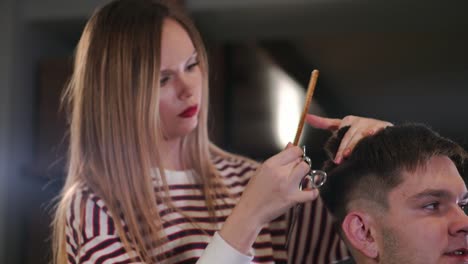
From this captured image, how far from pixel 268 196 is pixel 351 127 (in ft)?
0.89

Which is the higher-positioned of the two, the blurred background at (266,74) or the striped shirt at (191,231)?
the blurred background at (266,74)

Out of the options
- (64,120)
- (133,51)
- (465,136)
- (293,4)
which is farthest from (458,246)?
(64,120)

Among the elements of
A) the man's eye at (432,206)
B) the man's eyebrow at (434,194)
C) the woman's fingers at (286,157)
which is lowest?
the man's eye at (432,206)

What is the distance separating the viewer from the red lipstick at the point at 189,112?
4.57 ft

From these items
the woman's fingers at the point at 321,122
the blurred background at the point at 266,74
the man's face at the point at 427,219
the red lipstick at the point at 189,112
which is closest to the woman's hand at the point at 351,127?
the woman's fingers at the point at 321,122

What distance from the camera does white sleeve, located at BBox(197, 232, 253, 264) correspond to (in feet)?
3.55

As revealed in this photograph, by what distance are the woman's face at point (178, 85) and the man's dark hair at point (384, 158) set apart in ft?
0.96

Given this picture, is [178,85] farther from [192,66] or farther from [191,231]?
[191,231]

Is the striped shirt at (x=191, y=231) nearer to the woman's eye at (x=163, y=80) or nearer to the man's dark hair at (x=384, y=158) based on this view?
the man's dark hair at (x=384, y=158)

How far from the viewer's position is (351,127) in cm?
125

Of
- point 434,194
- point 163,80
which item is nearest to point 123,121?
point 163,80

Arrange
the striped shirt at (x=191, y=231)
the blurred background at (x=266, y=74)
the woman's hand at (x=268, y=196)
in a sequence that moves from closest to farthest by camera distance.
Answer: the woman's hand at (x=268, y=196) → the striped shirt at (x=191, y=231) → the blurred background at (x=266, y=74)

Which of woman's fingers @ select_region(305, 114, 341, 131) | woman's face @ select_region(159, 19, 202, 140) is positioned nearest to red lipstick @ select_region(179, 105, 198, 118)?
woman's face @ select_region(159, 19, 202, 140)

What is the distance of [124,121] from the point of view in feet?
4.68
